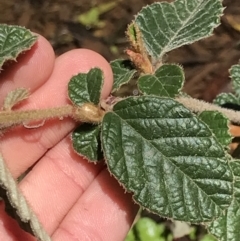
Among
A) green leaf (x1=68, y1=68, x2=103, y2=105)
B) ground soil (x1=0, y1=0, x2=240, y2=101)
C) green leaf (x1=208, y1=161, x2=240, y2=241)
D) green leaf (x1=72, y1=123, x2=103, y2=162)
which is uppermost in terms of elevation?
green leaf (x1=68, y1=68, x2=103, y2=105)

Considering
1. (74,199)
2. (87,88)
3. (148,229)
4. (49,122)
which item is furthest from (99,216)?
(148,229)

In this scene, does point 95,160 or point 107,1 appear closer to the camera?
point 95,160

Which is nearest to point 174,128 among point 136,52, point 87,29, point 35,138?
point 136,52

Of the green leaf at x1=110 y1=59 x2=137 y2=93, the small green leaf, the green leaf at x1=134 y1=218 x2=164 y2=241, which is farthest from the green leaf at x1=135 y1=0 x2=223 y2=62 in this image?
the green leaf at x1=134 y1=218 x2=164 y2=241

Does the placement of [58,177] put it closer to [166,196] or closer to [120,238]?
[120,238]

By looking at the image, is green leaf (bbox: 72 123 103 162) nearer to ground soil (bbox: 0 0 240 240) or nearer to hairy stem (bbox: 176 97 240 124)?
hairy stem (bbox: 176 97 240 124)

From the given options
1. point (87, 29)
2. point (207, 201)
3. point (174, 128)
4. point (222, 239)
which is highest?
point (174, 128)

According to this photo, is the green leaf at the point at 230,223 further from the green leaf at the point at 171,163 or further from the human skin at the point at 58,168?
the human skin at the point at 58,168
